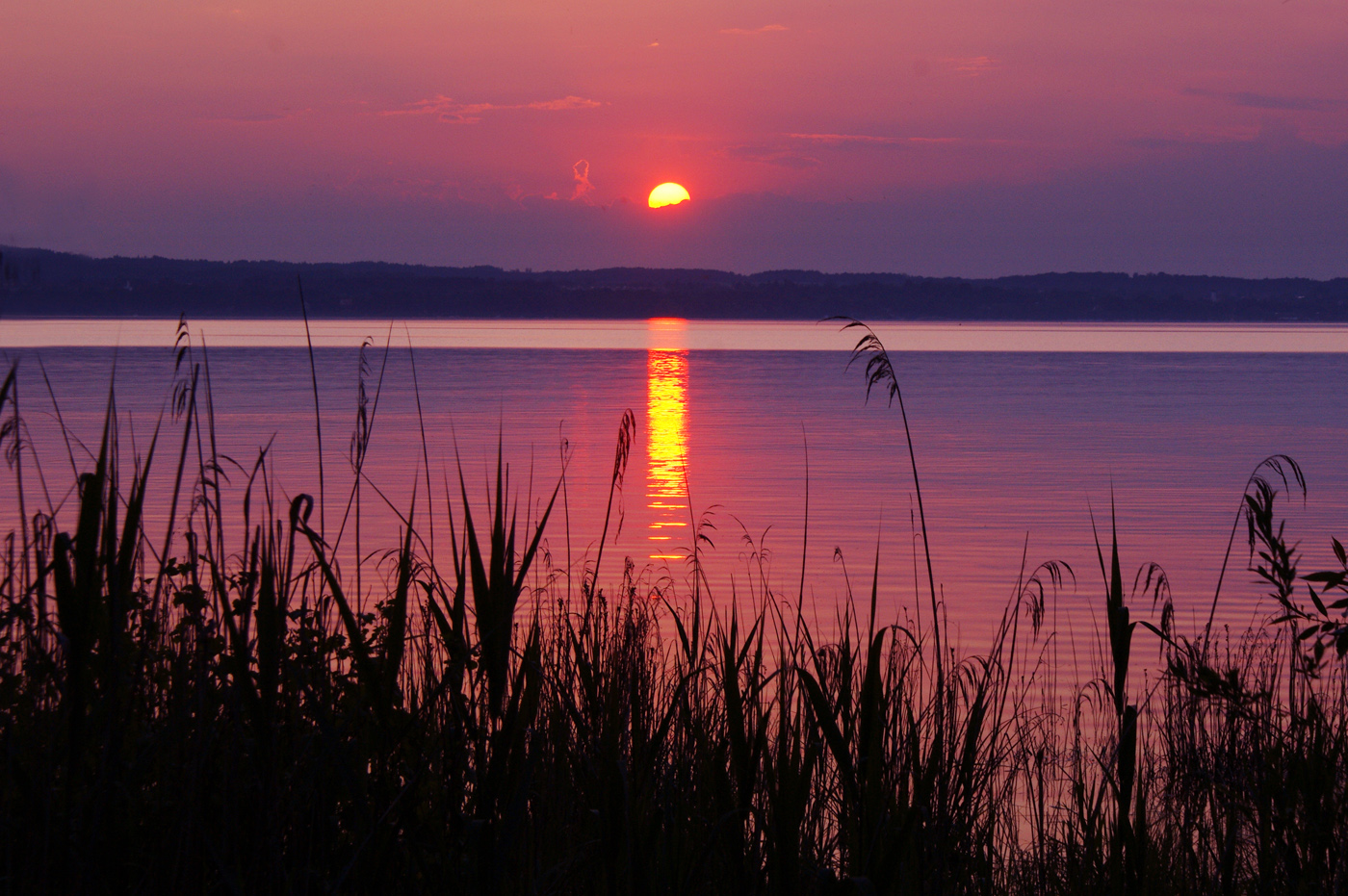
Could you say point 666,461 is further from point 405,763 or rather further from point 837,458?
point 405,763

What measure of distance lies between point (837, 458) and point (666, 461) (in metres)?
3.20

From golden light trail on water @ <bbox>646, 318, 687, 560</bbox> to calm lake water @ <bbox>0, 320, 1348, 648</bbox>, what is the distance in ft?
0.24

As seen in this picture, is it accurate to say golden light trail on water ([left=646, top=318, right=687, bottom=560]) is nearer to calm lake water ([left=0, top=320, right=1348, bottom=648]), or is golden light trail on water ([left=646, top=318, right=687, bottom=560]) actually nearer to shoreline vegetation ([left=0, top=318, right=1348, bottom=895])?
calm lake water ([left=0, top=320, right=1348, bottom=648])

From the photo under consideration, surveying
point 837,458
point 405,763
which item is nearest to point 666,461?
point 837,458

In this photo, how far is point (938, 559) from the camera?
1410cm

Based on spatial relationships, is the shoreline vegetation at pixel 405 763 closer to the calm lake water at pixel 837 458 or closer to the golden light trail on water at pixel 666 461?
the calm lake water at pixel 837 458

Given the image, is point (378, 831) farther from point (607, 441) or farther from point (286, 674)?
point (607, 441)

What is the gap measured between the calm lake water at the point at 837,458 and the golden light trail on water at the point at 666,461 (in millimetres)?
73

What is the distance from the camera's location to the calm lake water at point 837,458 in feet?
44.3

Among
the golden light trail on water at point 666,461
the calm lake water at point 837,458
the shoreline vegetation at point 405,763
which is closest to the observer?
the shoreline vegetation at point 405,763

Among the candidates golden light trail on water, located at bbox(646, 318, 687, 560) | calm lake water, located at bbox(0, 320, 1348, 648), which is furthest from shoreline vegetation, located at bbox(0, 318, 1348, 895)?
golden light trail on water, located at bbox(646, 318, 687, 560)

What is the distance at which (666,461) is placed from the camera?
2383 cm

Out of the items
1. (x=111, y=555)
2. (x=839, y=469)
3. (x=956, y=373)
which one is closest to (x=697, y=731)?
(x=111, y=555)

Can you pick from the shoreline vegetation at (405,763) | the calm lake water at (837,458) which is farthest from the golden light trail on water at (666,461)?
the shoreline vegetation at (405,763)
